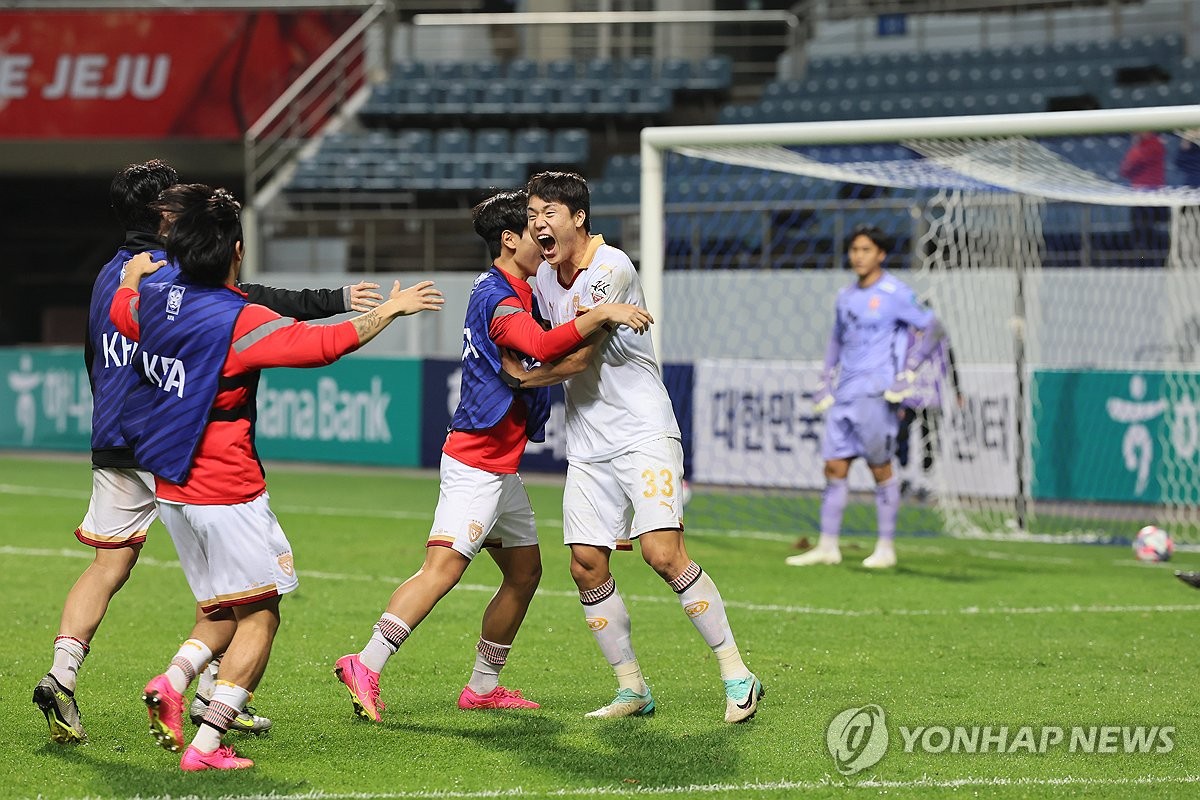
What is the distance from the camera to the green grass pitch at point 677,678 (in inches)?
185

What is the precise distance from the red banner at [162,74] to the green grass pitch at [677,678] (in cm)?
1266

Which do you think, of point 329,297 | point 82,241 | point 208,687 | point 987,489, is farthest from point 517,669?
point 82,241

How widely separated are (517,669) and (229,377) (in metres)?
A: 2.41

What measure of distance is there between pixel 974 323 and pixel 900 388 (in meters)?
4.86

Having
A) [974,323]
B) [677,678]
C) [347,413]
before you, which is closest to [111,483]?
[677,678]

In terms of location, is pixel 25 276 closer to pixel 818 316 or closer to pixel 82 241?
pixel 82 241

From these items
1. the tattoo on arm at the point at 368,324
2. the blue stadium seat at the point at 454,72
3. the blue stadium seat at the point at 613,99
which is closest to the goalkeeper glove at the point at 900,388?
the tattoo on arm at the point at 368,324

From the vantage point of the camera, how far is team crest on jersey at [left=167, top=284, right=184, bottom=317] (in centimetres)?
459

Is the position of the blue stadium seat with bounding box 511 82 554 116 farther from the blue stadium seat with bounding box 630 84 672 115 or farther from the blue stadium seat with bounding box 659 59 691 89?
the blue stadium seat with bounding box 659 59 691 89

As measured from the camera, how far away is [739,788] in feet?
15.0

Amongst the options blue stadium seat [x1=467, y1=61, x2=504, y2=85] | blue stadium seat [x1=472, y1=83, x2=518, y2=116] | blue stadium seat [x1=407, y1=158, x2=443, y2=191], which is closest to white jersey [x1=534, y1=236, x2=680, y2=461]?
blue stadium seat [x1=407, y1=158, x2=443, y2=191]

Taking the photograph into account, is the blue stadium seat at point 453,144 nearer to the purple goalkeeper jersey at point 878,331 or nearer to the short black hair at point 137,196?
the purple goalkeeper jersey at point 878,331

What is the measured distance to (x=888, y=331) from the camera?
31.6 ft

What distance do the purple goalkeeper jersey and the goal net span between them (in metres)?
0.58
